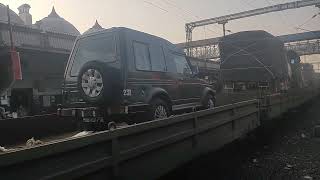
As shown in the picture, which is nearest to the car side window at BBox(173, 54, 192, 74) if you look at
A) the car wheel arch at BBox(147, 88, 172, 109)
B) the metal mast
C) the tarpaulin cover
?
the car wheel arch at BBox(147, 88, 172, 109)

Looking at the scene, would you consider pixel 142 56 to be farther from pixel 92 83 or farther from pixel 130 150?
pixel 130 150

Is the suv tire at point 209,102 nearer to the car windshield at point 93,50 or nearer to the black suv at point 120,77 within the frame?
the black suv at point 120,77

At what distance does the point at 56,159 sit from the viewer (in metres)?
3.02

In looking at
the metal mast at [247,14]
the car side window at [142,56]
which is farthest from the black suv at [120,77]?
the metal mast at [247,14]

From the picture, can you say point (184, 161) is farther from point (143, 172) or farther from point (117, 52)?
point (117, 52)

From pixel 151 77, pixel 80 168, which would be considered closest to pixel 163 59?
pixel 151 77

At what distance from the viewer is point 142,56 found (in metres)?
7.32

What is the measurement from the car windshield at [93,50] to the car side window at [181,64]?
201 centimetres

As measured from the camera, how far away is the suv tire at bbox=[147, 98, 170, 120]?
23.2ft

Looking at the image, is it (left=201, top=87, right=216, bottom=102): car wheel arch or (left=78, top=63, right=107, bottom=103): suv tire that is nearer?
(left=78, top=63, right=107, bottom=103): suv tire

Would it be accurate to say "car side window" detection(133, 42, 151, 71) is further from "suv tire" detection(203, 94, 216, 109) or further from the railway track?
"suv tire" detection(203, 94, 216, 109)

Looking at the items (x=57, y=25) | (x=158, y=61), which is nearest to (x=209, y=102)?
(x=158, y=61)

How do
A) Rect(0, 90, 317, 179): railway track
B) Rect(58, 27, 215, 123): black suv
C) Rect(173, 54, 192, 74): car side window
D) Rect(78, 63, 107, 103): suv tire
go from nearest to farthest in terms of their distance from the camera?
Rect(0, 90, 317, 179): railway track → Rect(78, 63, 107, 103): suv tire → Rect(58, 27, 215, 123): black suv → Rect(173, 54, 192, 74): car side window

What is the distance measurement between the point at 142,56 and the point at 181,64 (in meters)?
1.84
